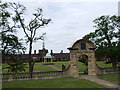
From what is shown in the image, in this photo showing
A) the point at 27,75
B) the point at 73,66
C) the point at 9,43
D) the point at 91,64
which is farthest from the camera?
the point at 91,64

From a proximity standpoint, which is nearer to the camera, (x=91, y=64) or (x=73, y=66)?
(x=73, y=66)

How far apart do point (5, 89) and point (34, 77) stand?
7.08 meters

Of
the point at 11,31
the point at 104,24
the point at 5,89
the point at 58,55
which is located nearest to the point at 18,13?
the point at 11,31

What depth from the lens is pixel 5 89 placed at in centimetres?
1511

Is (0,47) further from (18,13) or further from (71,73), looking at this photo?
(71,73)

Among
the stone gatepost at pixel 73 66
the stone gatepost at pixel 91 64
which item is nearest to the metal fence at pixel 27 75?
the stone gatepost at pixel 73 66

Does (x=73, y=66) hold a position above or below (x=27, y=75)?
above

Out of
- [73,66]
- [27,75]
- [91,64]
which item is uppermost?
[91,64]

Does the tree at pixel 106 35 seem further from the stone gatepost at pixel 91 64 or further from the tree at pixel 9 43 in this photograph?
the tree at pixel 9 43

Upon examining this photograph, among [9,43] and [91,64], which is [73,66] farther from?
[9,43]

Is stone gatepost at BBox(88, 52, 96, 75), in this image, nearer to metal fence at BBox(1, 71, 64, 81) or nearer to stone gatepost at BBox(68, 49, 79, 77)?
stone gatepost at BBox(68, 49, 79, 77)

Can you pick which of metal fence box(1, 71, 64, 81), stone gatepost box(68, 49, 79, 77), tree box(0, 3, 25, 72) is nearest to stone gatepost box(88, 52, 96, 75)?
stone gatepost box(68, 49, 79, 77)

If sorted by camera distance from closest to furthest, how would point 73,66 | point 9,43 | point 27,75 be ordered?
1. point 9,43
2. point 27,75
3. point 73,66

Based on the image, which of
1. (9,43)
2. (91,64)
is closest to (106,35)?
(91,64)
